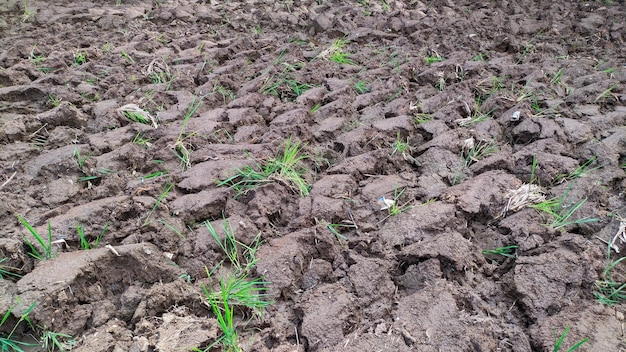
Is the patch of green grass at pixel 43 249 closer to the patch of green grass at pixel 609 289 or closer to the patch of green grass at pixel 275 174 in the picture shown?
the patch of green grass at pixel 275 174

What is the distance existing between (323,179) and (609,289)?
125cm

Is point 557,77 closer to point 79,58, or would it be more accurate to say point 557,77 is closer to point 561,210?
point 561,210

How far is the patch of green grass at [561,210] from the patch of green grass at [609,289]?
0.23 m

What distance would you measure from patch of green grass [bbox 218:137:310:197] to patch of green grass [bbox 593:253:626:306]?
1.21 meters

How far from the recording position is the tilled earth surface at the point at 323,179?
1661 mm

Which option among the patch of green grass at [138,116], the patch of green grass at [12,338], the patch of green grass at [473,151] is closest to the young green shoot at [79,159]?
the patch of green grass at [138,116]

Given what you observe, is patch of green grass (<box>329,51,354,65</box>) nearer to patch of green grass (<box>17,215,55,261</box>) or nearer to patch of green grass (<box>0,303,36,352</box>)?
patch of green grass (<box>17,215,55,261</box>)

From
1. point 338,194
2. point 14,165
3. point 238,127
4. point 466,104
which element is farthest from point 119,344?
point 466,104

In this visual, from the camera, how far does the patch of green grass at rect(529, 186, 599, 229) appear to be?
198 centimetres

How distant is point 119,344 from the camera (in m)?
1.57

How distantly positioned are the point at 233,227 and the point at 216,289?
0.30 meters

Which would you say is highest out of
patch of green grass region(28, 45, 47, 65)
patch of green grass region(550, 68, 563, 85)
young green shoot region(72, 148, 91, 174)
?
patch of green grass region(28, 45, 47, 65)

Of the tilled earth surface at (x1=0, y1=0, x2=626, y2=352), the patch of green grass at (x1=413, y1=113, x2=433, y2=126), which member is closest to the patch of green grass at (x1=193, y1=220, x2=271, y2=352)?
the tilled earth surface at (x1=0, y1=0, x2=626, y2=352)

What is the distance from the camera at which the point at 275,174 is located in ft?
7.51
